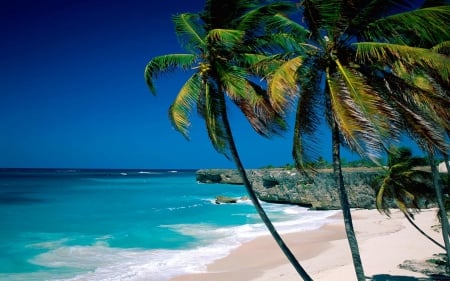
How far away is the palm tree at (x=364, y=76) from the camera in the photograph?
213 inches

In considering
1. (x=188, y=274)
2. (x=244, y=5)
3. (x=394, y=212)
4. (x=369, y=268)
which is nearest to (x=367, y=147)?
(x=244, y=5)

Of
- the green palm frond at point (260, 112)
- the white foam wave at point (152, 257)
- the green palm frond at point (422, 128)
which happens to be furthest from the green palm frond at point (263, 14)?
the white foam wave at point (152, 257)

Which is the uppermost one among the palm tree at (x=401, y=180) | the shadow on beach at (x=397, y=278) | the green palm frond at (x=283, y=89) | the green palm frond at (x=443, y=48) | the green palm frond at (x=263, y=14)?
the green palm frond at (x=263, y=14)

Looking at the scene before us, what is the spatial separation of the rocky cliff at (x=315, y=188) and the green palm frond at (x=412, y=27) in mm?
27001

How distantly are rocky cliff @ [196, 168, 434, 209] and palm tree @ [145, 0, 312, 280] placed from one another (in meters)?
25.8

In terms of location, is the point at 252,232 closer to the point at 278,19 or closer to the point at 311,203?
the point at 311,203

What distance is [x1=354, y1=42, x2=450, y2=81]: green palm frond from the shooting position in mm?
5257

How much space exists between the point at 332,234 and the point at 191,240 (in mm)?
9062

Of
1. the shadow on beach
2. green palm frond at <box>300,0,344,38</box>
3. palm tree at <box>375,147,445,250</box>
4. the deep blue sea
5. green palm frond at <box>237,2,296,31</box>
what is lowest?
the shadow on beach

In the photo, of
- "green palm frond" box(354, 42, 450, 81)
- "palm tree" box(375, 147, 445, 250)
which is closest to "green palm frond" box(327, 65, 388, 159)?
"green palm frond" box(354, 42, 450, 81)

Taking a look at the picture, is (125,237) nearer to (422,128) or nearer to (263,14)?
(263,14)

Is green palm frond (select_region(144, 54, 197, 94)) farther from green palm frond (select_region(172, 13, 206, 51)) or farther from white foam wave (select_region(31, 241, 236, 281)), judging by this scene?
white foam wave (select_region(31, 241, 236, 281))

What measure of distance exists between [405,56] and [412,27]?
1.71ft

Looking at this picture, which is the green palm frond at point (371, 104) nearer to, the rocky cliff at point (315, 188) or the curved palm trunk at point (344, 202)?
the curved palm trunk at point (344, 202)
